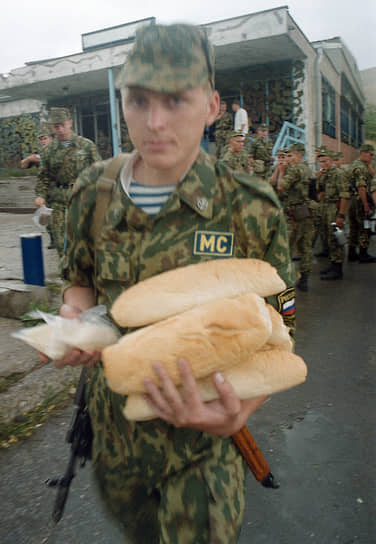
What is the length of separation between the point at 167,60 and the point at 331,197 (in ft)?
26.1

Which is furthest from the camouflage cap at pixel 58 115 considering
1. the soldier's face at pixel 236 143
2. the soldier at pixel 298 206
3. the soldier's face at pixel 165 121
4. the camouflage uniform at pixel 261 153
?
the soldier's face at pixel 165 121

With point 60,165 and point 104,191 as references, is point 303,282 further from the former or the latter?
point 104,191

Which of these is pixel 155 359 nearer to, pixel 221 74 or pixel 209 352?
pixel 209 352

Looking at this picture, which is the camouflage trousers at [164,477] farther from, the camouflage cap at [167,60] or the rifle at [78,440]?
the camouflage cap at [167,60]

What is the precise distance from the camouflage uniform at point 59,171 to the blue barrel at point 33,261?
1824mm

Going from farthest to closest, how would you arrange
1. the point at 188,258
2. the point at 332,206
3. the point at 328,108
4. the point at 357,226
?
the point at 328,108 → the point at 357,226 → the point at 332,206 → the point at 188,258

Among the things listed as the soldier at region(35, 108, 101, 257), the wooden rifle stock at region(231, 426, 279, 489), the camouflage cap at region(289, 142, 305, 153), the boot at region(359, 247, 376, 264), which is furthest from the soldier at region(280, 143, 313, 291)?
the wooden rifle stock at region(231, 426, 279, 489)

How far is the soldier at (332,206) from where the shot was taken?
26.3 feet

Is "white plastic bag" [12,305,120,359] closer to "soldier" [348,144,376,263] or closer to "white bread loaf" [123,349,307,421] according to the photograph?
"white bread loaf" [123,349,307,421]

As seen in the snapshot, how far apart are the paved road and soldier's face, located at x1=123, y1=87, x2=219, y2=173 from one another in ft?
6.32

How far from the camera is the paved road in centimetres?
232

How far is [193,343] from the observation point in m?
1.03

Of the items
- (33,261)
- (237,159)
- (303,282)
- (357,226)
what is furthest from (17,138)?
(33,261)

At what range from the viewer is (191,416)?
3.49 feet
